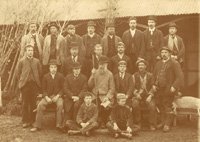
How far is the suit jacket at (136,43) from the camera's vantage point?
8.88 m

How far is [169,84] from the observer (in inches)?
330

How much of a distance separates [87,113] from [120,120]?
0.59m

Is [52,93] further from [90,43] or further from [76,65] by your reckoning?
[90,43]

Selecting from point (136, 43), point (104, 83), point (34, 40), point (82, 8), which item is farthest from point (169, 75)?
point (82, 8)

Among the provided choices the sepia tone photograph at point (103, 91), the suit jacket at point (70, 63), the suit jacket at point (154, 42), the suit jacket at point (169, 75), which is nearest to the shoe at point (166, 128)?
the sepia tone photograph at point (103, 91)

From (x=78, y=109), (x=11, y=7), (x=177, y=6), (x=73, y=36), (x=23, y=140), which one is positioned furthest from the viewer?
(x=11, y=7)

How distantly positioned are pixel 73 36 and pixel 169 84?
6.81ft

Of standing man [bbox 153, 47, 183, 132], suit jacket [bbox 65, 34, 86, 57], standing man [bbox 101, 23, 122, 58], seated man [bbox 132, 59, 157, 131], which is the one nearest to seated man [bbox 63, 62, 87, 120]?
suit jacket [bbox 65, 34, 86, 57]

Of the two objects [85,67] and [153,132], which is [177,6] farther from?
[153,132]

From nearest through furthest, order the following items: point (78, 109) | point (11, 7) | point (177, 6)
Answer: 1. point (78, 109)
2. point (177, 6)
3. point (11, 7)

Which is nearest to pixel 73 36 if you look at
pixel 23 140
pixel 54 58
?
pixel 54 58

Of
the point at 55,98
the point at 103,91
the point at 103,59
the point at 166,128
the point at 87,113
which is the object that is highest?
the point at 103,59

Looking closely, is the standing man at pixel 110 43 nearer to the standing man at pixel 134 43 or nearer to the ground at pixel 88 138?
the standing man at pixel 134 43

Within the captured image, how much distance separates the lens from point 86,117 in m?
7.95
